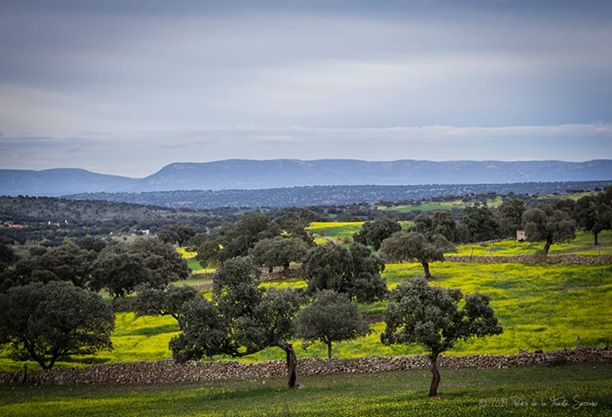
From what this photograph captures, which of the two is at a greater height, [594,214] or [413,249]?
[594,214]

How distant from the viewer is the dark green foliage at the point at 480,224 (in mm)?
145125

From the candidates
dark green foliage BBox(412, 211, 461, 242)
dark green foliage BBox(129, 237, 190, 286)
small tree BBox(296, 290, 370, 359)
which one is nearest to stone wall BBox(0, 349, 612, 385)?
small tree BBox(296, 290, 370, 359)

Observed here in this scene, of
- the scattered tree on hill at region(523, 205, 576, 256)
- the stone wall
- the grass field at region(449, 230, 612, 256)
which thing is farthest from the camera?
the grass field at region(449, 230, 612, 256)

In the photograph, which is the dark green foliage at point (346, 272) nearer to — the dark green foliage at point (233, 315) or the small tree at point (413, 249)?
the small tree at point (413, 249)

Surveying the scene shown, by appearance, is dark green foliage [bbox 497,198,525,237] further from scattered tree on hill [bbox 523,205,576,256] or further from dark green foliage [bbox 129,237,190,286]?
dark green foliage [bbox 129,237,190,286]

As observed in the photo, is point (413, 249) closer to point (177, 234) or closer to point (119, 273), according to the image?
point (119, 273)

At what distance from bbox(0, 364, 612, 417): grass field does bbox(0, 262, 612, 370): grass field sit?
6.67 meters

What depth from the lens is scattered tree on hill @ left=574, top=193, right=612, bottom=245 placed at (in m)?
107

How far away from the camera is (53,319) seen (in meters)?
48.4

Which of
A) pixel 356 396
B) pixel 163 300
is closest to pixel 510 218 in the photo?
pixel 163 300

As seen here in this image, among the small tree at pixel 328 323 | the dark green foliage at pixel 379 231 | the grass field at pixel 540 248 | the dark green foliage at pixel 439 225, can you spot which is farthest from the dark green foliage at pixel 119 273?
the dark green foliage at pixel 439 225

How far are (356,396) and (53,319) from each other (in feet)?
84.6

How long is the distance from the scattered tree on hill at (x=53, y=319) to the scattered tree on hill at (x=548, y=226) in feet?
215

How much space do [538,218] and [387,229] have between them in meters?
36.3
